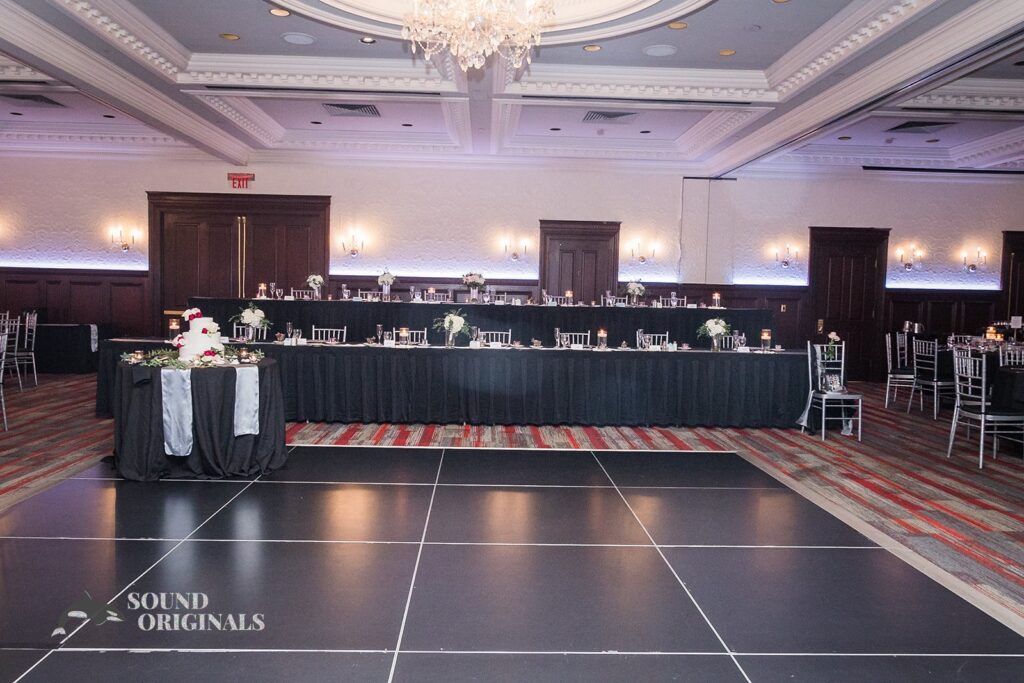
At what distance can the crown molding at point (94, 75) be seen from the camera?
253 inches

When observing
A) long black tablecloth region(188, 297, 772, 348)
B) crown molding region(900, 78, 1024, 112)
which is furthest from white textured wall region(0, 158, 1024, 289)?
crown molding region(900, 78, 1024, 112)

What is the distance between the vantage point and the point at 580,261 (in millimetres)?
13531

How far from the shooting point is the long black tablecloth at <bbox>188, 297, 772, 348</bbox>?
448 inches

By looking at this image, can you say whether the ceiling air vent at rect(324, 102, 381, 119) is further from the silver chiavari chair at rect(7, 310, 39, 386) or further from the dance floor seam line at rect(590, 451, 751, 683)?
the dance floor seam line at rect(590, 451, 751, 683)

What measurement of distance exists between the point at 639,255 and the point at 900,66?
6.81 meters

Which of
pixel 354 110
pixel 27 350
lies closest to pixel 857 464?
pixel 354 110

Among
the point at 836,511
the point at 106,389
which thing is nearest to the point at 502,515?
the point at 836,511

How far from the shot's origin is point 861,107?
802 centimetres

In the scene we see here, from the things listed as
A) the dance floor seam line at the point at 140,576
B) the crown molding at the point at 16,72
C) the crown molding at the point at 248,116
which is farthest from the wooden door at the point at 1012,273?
the crown molding at the point at 16,72

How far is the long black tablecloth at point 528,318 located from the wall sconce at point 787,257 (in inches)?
93.6

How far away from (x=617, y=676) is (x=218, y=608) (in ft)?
6.37

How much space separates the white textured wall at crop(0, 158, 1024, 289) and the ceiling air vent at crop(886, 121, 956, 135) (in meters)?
2.05

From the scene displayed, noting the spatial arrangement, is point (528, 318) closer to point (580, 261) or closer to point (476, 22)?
point (580, 261)

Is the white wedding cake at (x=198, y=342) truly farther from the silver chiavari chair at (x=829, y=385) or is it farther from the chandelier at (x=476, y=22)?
the silver chiavari chair at (x=829, y=385)
